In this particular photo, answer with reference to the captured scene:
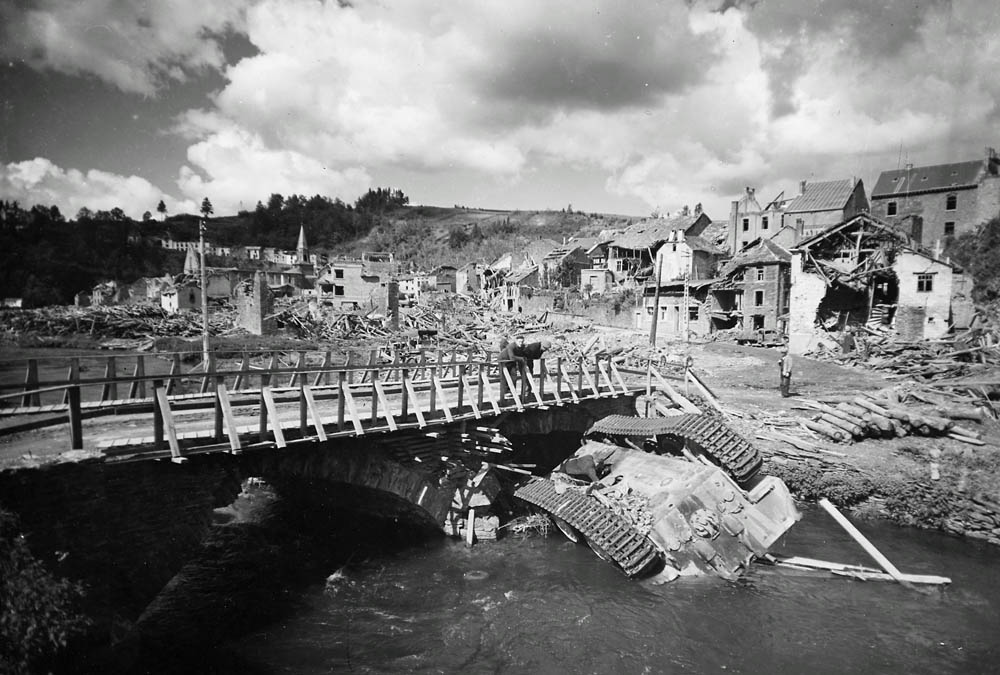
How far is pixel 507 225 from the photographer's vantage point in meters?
140

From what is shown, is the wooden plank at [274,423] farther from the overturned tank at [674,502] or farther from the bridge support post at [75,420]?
the overturned tank at [674,502]

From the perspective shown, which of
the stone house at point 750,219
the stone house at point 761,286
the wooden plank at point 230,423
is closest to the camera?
the wooden plank at point 230,423

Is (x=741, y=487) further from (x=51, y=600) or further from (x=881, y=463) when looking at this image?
(x=51, y=600)

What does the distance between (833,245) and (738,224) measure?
84.8ft

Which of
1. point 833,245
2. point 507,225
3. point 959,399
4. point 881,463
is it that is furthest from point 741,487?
point 507,225

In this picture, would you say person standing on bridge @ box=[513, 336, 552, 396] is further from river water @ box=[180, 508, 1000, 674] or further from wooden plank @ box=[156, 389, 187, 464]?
wooden plank @ box=[156, 389, 187, 464]

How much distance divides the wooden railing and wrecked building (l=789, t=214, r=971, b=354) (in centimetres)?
2059

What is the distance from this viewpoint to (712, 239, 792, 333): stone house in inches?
1453

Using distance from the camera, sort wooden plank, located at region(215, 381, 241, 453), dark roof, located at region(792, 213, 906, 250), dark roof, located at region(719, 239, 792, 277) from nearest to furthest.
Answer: wooden plank, located at region(215, 381, 241, 453) → dark roof, located at region(792, 213, 906, 250) → dark roof, located at region(719, 239, 792, 277)

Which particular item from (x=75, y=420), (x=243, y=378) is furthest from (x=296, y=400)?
(x=75, y=420)

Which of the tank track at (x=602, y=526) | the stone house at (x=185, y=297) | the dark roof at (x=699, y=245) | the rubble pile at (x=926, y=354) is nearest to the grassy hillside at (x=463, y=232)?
the dark roof at (x=699, y=245)

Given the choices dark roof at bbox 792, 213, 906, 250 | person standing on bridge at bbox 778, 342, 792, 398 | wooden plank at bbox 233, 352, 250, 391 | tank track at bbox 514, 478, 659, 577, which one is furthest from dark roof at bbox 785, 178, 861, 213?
wooden plank at bbox 233, 352, 250, 391

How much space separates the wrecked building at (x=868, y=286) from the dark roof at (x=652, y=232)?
949 inches

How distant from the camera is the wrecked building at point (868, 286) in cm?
2958
